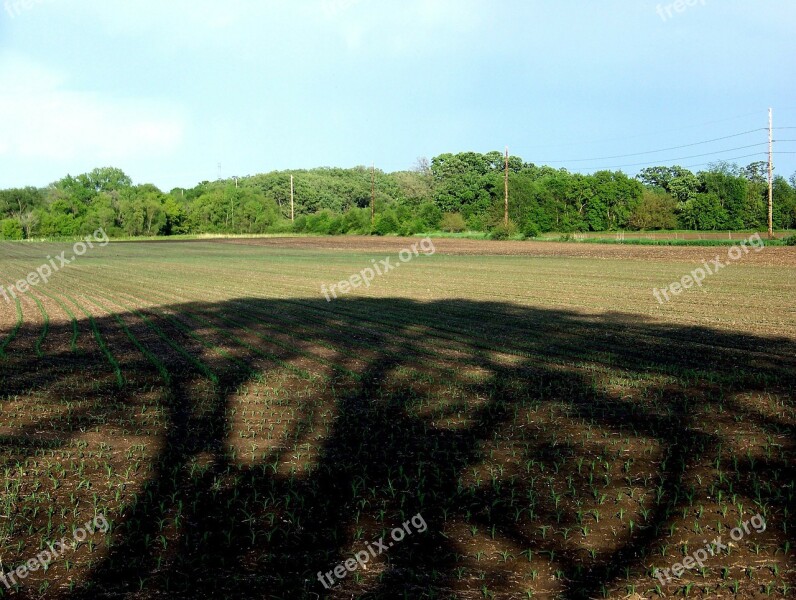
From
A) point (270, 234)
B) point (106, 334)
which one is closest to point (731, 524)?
A: point (106, 334)

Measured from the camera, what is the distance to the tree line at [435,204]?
92.8m

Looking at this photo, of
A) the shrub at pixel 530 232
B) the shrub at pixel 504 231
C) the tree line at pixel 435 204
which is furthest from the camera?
the tree line at pixel 435 204

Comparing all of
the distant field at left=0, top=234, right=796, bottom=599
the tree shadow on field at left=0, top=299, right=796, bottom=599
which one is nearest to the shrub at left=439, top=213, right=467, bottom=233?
the distant field at left=0, top=234, right=796, bottom=599

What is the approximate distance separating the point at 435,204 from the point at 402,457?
360 feet

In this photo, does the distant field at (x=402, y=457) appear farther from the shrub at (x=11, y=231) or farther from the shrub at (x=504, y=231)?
the shrub at (x=11, y=231)

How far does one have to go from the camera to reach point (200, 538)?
5500 mm

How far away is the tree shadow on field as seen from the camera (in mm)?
5059

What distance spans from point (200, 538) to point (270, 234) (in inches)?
4408

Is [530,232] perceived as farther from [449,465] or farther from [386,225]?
[449,465]

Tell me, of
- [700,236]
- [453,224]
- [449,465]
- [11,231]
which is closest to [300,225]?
[453,224]

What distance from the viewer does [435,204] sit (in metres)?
116

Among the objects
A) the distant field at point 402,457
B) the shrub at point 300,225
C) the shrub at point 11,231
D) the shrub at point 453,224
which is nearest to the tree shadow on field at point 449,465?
the distant field at point 402,457

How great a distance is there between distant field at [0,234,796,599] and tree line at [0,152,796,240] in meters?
61.8

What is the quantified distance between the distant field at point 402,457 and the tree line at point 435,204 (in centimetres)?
6179
